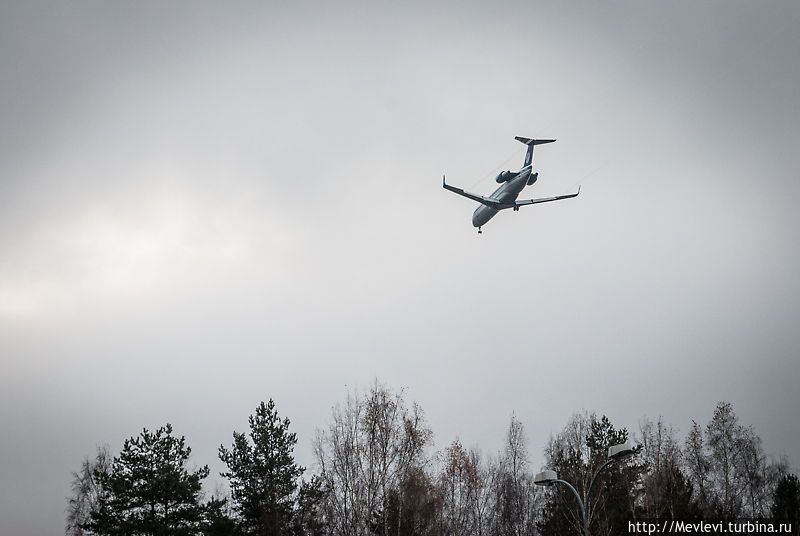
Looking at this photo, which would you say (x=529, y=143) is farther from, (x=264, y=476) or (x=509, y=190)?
(x=264, y=476)

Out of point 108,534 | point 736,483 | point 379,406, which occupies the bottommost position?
point 108,534

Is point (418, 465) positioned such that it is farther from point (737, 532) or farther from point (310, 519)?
point (737, 532)

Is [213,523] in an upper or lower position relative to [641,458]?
lower

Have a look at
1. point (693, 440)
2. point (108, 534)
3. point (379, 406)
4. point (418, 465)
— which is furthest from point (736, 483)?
point (108, 534)

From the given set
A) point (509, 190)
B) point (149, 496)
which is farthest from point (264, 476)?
point (509, 190)

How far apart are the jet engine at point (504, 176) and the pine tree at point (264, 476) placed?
23.4m

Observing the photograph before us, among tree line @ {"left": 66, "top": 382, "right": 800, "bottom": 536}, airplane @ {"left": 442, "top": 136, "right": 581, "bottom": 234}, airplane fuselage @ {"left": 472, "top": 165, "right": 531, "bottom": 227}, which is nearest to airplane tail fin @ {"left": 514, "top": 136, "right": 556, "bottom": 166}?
airplane @ {"left": 442, "top": 136, "right": 581, "bottom": 234}

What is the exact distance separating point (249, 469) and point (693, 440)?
112 feet

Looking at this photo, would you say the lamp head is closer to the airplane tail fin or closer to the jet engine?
the jet engine

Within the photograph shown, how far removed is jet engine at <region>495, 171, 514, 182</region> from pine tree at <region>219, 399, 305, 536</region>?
23.4 metres

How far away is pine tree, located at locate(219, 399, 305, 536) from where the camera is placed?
45625 millimetres

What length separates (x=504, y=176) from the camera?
49812 mm

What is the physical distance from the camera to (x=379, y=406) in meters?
38.0

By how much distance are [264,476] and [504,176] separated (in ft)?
88.7
